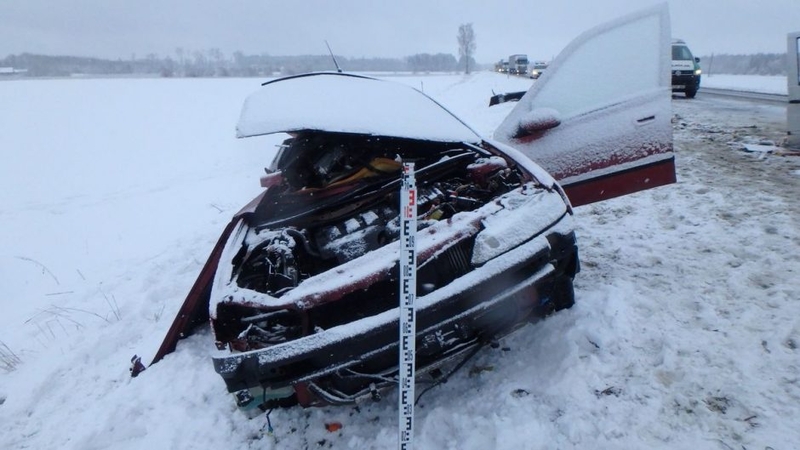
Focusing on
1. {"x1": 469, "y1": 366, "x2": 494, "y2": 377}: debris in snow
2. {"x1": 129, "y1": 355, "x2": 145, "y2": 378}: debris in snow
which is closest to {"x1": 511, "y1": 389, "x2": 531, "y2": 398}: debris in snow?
{"x1": 469, "y1": 366, "x2": 494, "y2": 377}: debris in snow

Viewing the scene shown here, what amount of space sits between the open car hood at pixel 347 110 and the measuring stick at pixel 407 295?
1.13m

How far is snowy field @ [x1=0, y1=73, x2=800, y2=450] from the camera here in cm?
218

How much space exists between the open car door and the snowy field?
67 centimetres

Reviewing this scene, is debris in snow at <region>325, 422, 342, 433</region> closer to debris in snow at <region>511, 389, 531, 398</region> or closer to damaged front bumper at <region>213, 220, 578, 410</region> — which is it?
damaged front bumper at <region>213, 220, 578, 410</region>

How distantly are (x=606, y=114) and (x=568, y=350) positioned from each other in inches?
80.0

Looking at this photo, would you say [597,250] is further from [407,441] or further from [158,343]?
[158,343]

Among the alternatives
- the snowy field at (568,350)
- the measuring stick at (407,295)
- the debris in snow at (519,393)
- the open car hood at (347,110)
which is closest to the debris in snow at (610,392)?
the snowy field at (568,350)

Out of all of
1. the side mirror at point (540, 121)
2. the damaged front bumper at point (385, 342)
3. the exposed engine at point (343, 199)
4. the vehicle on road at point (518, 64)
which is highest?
the vehicle on road at point (518, 64)

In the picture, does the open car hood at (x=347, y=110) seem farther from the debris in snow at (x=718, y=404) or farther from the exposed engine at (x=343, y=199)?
the debris in snow at (x=718, y=404)

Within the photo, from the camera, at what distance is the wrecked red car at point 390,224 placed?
83.0 inches

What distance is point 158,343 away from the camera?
3.48 metres

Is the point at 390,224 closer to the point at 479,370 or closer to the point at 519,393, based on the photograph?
the point at 479,370

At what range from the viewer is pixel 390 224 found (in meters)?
2.83

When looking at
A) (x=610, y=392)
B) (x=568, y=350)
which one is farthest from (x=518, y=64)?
(x=610, y=392)
